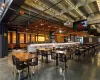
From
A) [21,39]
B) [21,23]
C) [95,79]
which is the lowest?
[95,79]

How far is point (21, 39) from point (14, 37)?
1328mm

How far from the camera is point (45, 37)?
20984 millimetres

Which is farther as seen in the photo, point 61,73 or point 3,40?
point 3,40

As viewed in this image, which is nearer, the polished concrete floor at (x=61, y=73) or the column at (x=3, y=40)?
the polished concrete floor at (x=61, y=73)

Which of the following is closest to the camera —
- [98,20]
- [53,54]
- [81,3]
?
[53,54]

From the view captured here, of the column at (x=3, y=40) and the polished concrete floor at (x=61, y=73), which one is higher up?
the column at (x=3, y=40)

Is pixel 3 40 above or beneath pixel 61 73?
above

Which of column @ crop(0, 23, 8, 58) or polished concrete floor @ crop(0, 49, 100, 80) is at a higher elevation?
column @ crop(0, 23, 8, 58)

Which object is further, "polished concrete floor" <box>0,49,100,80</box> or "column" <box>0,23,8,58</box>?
"column" <box>0,23,8,58</box>

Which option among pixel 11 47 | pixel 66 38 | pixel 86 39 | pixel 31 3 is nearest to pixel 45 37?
pixel 66 38

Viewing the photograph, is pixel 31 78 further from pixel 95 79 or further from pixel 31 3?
pixel 31 3

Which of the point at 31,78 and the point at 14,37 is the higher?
the point at 14,37

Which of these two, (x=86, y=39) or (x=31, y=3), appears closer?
(x=31, y=3)

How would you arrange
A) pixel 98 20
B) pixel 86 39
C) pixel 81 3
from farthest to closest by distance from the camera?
1. pixel 86 39
2. pixel 98 20
3. pixel 81 3
